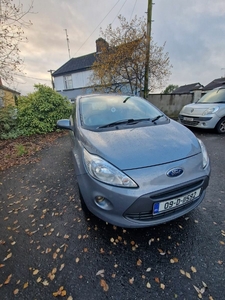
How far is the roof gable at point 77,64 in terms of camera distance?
18677 mm

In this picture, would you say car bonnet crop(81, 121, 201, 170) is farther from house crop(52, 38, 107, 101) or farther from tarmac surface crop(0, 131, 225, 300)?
house crop(52, 38, 107, 101)

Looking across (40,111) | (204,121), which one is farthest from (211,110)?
(40,111)

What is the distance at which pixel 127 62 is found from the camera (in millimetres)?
9148

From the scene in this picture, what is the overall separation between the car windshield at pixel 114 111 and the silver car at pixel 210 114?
3.39m

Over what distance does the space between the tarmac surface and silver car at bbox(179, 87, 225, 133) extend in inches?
136

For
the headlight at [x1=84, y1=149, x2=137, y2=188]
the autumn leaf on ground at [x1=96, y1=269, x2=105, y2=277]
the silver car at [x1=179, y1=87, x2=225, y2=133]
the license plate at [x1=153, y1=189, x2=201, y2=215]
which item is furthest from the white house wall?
the autumn leaf on ground at [x1=96, y1=269, x2=105, y2=277]

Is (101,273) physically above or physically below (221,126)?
below

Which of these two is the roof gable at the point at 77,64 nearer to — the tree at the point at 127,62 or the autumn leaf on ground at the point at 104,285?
the tree at the point at 127,62

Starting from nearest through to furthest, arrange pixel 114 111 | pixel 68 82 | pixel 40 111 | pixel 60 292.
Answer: pixel 60 292 → pixel 114 111 → pixel 40 111 → pixel 68 82

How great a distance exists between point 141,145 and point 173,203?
667 millimetres

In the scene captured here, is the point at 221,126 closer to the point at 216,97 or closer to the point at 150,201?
the point at 216,97

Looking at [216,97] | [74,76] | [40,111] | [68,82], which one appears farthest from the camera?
[68,82]

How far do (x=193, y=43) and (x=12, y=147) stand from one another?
12.4 m

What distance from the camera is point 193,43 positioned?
1018 cm
